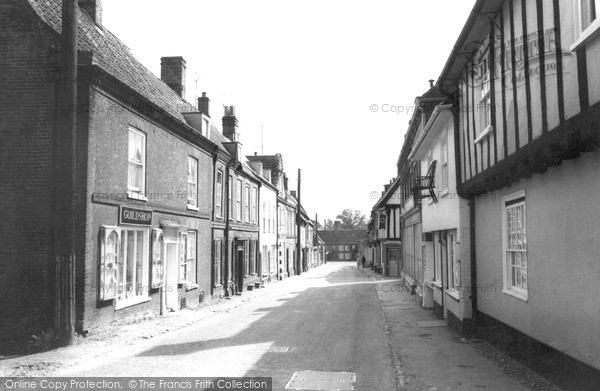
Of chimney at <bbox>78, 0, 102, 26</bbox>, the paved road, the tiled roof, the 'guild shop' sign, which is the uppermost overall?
chimney at <bbox>78, 0, 102, 26</bbox>

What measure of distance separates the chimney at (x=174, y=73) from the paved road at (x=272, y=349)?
1126 centimetres

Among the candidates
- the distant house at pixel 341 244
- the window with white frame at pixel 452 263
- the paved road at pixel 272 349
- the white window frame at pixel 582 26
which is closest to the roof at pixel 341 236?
the distant house at pixel 341 244

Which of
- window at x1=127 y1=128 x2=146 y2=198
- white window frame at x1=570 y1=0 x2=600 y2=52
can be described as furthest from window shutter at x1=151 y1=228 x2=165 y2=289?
white window frame at x1=570 y1=0 x2=600 y2=52

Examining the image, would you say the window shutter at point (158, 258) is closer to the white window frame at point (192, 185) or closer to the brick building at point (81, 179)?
the brick building at point (81, 179)

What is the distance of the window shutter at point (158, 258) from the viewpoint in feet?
52.4

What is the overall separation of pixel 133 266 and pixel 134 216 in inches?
58.1

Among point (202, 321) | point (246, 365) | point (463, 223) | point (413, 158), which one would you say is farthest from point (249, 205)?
point (246, 365)

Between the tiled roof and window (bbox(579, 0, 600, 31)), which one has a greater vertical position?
the tiled roof

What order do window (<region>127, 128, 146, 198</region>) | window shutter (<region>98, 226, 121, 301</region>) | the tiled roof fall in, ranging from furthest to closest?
1. window (<region>127, 128, 146, 198</region>)
2. the tiled roof
3. window shutter (<region>98, 226, 121, 301</region>)

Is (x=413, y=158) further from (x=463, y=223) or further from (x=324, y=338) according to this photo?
(x=324, y=338)

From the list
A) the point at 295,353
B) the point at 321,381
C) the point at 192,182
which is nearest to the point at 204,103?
the point at 192,182

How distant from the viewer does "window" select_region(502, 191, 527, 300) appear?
9.23 m

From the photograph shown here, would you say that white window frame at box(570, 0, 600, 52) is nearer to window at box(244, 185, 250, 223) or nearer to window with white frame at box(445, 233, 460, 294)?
window with white frame at box(445, 233, 460, 294)

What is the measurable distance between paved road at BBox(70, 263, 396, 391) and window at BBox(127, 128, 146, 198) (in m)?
4.27
